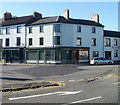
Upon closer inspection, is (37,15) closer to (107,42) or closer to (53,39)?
(53,39)

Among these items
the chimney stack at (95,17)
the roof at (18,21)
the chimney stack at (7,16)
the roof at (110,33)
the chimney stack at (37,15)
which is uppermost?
the chimney stack at (7,16)

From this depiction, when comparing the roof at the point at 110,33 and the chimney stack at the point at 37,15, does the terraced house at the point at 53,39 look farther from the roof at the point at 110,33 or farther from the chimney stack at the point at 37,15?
the roof at the point at 110,33

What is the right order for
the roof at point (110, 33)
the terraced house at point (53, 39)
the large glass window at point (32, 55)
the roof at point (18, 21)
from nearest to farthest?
the terraced house at point (53, 39) < the large glass window at point (32, 55) < the roof at point (18, 21) < the roof at point (110, 33)

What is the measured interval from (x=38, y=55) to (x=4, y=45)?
10.9 m

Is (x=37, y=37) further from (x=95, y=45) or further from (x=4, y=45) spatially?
(x=95, y=45)

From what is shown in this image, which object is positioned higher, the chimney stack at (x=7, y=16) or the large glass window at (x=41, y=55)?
the chimney stack at (x=7, y=16)

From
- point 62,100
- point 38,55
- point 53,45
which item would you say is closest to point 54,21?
point 53,45

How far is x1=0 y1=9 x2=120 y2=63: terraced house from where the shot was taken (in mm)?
41656

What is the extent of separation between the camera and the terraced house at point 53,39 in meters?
41.7

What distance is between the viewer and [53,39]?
136 ft

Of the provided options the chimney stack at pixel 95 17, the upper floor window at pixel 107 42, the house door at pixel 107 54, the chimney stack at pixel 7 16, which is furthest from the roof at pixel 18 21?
the house door at pixel 107 54

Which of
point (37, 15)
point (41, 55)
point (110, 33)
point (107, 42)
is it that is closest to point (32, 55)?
point (41, 55)

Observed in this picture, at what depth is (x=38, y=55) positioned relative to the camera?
43.4 m

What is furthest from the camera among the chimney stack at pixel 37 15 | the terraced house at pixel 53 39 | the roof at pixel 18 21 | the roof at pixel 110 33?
the roof at pixel 110 33
